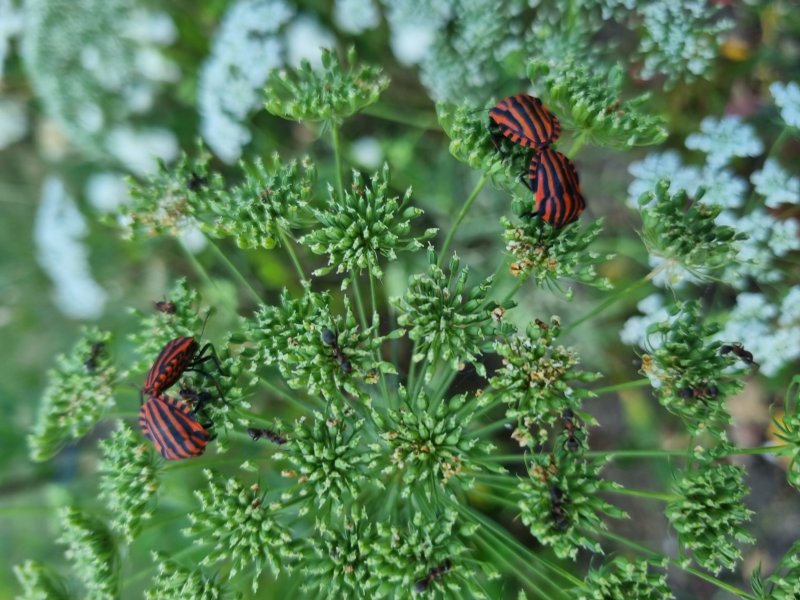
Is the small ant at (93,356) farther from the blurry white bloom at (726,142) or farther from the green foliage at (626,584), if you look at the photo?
the blurry white bloom at (726,142)

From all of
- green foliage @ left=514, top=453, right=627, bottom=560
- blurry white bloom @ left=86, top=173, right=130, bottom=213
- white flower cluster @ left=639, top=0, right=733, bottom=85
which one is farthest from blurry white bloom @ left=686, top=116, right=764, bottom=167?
blurry white bloom @ left=86, top=173, right=130, bottom=213

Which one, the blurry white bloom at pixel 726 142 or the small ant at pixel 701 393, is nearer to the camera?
the small ant at pixel 701 393

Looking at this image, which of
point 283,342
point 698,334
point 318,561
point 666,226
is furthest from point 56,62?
point 698,334

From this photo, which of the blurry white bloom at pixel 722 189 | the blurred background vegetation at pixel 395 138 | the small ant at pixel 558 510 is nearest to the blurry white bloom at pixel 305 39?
the blurred background vegetation at pixel 395 138

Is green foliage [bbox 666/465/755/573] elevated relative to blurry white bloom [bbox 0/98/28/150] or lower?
lower

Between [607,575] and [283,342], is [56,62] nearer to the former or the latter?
[283,342]

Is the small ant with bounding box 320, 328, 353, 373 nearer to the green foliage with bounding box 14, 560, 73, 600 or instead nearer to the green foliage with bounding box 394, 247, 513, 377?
the green foliage with bounding box 394, 247, 513, 377
